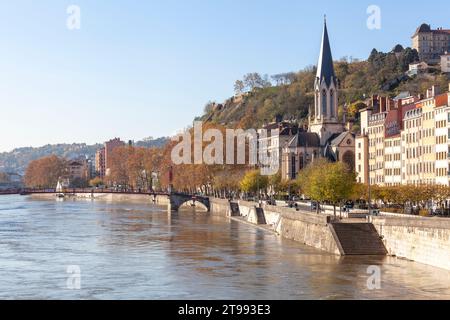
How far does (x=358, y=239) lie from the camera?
54312 millimetres

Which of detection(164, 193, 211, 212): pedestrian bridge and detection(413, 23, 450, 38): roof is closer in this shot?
detection(164, 193, 211, 212): pedestrian bridge

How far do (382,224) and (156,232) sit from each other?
26.4 metres

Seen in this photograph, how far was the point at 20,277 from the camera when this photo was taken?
151 feet

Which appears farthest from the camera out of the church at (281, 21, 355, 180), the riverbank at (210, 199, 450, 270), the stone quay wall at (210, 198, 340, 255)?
the church at (281, 21, 355, 180)

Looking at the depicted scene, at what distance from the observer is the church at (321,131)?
12586 cm

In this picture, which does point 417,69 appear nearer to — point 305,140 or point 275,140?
point 275,140

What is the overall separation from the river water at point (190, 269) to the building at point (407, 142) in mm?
13603

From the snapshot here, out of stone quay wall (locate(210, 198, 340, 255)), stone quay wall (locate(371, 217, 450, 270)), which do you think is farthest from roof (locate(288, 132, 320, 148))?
stone quay wall (locate(371, 217, 450, 270))

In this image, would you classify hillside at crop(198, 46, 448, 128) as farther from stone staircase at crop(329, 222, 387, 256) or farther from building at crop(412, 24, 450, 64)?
stone staircase at crop(329, 222, 387, 256)

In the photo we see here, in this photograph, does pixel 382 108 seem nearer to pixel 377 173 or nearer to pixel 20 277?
pixel 377 173

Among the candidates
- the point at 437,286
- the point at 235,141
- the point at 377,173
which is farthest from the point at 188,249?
the point at 235,141

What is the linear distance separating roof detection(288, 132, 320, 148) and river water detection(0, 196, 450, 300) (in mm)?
54976

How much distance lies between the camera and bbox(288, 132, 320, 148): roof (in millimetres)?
128000
